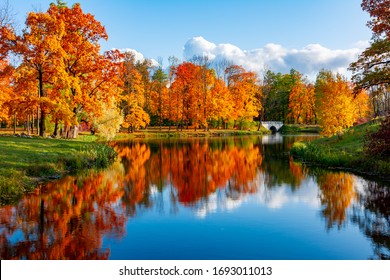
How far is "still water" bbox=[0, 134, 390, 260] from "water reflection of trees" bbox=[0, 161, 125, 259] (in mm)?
32

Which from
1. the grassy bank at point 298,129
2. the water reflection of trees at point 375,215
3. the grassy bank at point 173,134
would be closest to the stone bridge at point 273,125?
the grassy bank at point 298,129

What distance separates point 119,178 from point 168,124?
212ft

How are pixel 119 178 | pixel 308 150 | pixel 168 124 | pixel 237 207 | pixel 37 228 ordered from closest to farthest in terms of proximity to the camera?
pixel 37 228 → pixel 237 207 → pixel 119 178 → pixel 308 150 → pixel 168 124

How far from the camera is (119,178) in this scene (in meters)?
24.0

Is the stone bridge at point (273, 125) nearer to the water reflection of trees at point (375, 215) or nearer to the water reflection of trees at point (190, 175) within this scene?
the water reflection of trees at point (190, 175)

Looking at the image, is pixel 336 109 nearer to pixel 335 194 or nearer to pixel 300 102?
pixel 335 194

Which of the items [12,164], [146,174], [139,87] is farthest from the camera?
[139,87]

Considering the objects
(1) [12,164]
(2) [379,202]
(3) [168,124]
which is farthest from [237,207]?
(3) [168,124]

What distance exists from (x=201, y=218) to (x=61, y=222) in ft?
16.7

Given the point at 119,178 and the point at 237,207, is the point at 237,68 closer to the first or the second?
the point at 119,178

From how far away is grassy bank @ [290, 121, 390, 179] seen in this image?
2370cm

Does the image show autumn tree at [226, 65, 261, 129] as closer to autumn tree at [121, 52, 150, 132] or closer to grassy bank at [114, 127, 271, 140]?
grassy bank at [114, 127, 271, 140]

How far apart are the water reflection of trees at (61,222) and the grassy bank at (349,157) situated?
49.9ft

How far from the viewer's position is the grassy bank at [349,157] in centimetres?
2370
